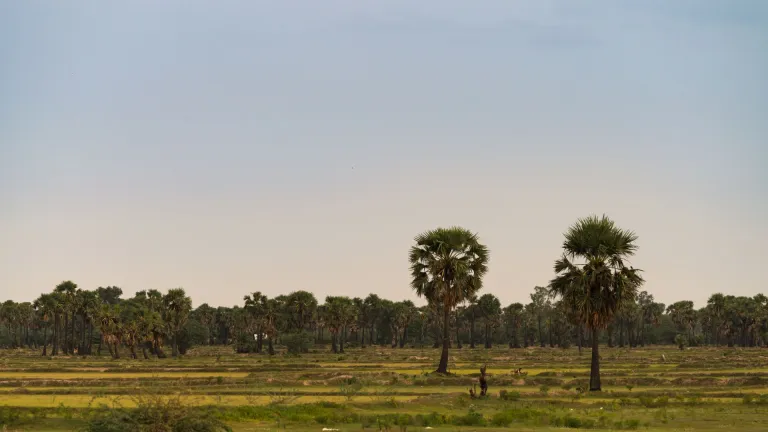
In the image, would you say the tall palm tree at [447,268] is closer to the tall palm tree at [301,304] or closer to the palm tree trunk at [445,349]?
the palm tree trunk at [445,349]

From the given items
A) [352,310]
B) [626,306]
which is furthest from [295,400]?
[352,310]

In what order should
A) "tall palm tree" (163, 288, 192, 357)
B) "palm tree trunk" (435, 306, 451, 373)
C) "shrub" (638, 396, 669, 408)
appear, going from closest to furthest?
"shrub" (638, 396, 669, 408) < "palm tree trunk" (435, 306, 451, 373) < "tall palm tree" (163, 288, 192, 357)

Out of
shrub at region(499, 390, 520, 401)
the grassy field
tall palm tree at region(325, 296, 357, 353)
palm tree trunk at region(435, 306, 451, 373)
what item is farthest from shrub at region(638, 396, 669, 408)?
tall palm tree at region(325, 296, 357, 353)

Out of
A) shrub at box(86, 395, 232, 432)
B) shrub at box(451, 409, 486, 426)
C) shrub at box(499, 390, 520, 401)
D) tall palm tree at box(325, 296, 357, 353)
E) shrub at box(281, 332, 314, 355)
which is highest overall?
tall palm tree at box(325, 296, 357, 353)

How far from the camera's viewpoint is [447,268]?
69.6 m

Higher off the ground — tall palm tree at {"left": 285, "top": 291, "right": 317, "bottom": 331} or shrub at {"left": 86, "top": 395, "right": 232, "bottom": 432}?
tall palm tree at {"left": 285, "top": 291, "right": 317, "bottom": 331}

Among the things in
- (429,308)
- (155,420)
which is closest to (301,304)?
(429,308)

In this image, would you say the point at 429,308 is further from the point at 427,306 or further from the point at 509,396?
the point at 509,396

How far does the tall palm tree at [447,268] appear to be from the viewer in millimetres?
69312

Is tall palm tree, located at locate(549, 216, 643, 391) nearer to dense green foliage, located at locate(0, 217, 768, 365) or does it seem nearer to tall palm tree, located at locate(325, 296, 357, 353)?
dense green foliage, located at locate(0, 217, 768, 365)

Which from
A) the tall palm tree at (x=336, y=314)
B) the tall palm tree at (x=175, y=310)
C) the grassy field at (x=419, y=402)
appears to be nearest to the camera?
the grassy field at (x=419, y=402)

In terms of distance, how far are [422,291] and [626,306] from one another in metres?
21.3

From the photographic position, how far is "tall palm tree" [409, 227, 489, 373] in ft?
227

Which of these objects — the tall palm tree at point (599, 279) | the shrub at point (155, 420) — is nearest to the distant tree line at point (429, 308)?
the tall palm tree at point (599, 279)
